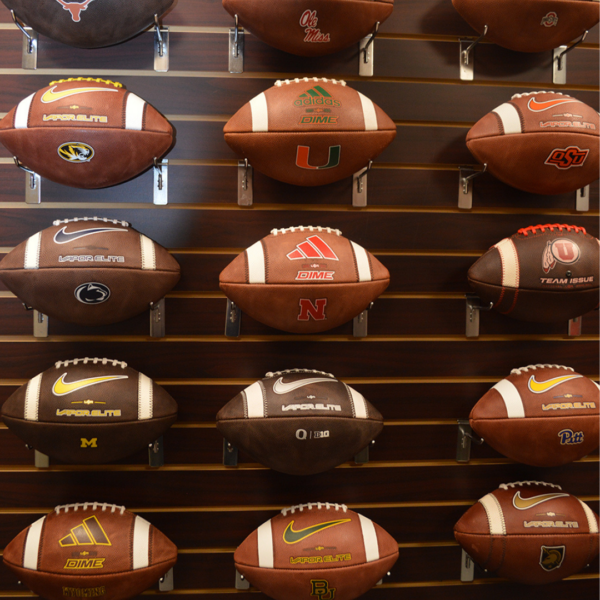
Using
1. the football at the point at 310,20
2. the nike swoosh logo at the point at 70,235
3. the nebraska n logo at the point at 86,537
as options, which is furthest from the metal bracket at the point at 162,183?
the nebraska n logo at the point at 86,537

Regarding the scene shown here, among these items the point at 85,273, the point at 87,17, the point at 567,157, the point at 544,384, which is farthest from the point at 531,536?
the point at 87,17

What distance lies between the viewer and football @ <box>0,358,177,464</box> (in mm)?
1443

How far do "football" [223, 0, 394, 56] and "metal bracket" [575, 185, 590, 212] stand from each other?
100cm

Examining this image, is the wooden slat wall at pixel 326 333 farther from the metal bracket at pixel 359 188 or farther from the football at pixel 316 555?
the football at pixel 316 555

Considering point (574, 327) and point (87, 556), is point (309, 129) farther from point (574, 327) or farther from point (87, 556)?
point (87, 556)

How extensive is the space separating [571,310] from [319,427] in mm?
978

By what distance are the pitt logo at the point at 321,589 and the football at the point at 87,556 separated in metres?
0.48

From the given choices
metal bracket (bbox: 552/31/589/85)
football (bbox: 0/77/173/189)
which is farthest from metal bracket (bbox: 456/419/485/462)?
football (bbox: 0/77/173/189)

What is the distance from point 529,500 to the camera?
5.44 feet

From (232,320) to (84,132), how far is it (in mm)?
773

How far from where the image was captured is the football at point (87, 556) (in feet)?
4.77

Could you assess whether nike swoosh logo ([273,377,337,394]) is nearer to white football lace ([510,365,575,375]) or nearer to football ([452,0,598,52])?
white football lace ([510,365,575,375])

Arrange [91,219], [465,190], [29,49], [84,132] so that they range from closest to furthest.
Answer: [84,132], [91,219], [29,49], [465,190]

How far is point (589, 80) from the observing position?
181 centimetres
